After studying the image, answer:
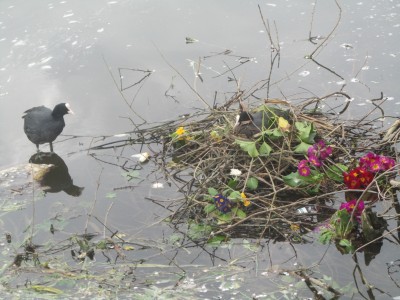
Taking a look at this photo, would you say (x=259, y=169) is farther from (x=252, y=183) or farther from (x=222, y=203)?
(x=222, y=203)

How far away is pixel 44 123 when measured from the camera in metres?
5.14

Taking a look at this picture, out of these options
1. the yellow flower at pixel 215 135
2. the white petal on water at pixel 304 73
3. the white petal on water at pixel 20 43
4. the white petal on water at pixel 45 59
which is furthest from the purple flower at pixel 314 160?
the white petal on water at pixel 20 43

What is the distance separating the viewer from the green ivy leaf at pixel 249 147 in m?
4.17

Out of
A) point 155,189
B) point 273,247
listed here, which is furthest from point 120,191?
point 273,247

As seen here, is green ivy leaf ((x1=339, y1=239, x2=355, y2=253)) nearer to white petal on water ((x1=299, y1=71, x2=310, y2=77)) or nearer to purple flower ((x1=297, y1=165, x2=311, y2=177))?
purple flower ((x1=297, y1=165, x2=311, y2=177))

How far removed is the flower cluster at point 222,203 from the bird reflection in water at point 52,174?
1275 millimetres

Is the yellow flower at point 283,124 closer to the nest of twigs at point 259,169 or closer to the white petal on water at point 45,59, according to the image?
the nest of twigs at point 259,169

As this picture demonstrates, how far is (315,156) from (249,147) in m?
0.47

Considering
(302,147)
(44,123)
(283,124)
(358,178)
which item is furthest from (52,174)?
(358,178)

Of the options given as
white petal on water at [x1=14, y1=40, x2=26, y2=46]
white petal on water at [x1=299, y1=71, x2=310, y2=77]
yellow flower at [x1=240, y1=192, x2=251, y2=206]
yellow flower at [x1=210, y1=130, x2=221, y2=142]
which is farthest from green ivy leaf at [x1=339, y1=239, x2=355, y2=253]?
white petal on water at [x1=14, y1=40, x2=26, y2=46]

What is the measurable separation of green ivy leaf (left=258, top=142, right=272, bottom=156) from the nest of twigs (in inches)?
0.7

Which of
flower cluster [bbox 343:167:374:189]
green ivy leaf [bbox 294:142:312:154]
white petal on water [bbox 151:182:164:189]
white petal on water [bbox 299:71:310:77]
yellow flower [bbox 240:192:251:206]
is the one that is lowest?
white petal on water [bbox 151:182:164:189]

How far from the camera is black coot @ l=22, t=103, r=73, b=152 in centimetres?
516

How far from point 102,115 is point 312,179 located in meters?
2.41
